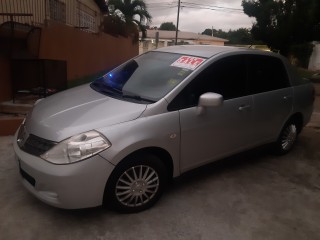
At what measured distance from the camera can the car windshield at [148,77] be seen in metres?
3.73

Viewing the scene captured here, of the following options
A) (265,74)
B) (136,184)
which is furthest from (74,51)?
(136,184)

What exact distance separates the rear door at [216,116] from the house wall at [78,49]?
5.33 metres

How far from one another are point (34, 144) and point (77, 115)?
0.48m

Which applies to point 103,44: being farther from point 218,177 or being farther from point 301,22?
point 218,177

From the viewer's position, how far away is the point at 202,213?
11.6 ft

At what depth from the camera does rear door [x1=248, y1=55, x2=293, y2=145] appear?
4.51 m

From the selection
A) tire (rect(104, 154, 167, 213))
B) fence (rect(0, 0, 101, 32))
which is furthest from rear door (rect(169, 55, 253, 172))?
fence (rect(0, 0, 101, 32))

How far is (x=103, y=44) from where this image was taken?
14.5 m

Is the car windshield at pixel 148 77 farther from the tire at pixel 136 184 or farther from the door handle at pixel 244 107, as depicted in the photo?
the door handle at pixel 244 107

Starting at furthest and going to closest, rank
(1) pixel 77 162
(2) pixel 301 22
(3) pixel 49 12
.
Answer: (2) pixel 301 22 < (3) pixel 49 12 < (1) pixel 77 162

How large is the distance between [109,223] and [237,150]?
1962 millimetres

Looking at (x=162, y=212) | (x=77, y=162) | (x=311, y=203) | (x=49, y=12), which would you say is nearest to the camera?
(x=77, y=162)

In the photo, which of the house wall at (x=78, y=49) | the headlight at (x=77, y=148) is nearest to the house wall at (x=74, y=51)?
the house wall at (x=78, y=49)

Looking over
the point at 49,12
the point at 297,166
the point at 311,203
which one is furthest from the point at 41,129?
the point at 49,12
